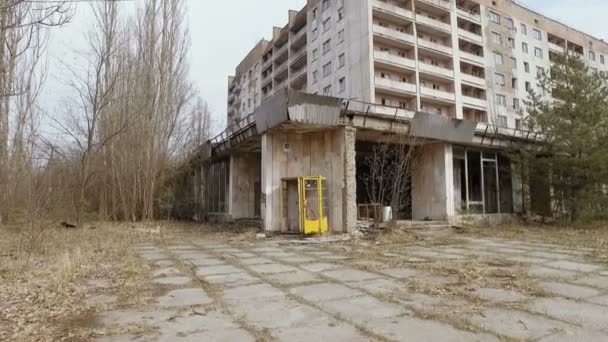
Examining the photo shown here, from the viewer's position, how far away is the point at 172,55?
760 inches

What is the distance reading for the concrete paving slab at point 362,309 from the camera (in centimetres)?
394

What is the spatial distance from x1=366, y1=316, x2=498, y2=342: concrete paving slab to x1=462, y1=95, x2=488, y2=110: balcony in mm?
34257

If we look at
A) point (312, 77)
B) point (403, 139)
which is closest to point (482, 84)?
point (312, 77)

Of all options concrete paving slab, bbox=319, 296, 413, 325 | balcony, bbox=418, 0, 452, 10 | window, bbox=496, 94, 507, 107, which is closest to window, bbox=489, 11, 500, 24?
balcony, bbox=418, 0, 452, 10

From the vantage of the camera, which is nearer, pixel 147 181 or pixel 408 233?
pixel 408 233

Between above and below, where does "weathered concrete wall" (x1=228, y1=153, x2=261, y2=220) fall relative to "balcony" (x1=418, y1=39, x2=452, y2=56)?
below

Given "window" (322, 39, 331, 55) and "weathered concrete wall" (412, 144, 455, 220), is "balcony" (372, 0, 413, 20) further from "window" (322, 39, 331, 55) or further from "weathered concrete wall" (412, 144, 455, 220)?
"weathered concrete wall" (412, 144, 455, 220)

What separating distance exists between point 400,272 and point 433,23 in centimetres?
3268

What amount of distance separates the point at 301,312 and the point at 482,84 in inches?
1468

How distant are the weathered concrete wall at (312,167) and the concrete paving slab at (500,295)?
707 centimetres

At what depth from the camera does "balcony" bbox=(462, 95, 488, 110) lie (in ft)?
114

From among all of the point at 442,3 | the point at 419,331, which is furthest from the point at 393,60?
the point at 419,331

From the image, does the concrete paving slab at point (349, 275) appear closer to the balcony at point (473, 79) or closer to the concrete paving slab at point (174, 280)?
the concrete paving slab at point (174, 280)

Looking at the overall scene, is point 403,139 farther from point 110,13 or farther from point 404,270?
point 110,13
